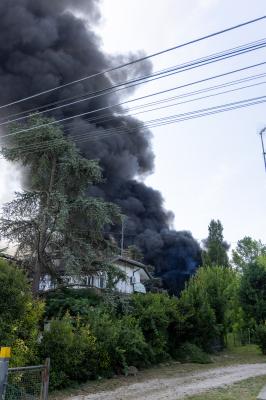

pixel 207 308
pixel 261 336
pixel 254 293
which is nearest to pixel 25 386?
pixel 207 308

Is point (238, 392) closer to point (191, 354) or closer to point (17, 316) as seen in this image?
point (17, 316)

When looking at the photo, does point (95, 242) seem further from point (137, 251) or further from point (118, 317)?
point (137, 251)

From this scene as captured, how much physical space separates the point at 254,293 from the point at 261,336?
327cm

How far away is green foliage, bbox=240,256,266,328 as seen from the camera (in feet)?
66.3

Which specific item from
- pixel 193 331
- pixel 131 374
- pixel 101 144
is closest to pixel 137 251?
pixel 101 144

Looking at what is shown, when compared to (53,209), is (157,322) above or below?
below

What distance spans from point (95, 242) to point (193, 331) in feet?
19.5

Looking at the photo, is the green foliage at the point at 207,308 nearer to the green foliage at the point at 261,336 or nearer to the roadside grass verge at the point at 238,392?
the green foliage at the point at 261,336

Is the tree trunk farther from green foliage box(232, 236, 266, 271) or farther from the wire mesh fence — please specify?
green foliage box(232, 236, 266, 271)

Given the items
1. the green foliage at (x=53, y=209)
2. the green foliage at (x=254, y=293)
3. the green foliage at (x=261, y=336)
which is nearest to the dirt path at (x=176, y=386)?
the green foliage at (x=261, y=336)

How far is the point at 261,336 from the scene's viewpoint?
17.4m

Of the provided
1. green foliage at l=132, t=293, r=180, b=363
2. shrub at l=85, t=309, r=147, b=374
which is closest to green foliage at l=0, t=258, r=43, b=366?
shrub at l=85, t=309, r=147, b=374

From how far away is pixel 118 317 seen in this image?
15047mm

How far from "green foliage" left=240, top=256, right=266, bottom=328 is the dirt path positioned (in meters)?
7.29
